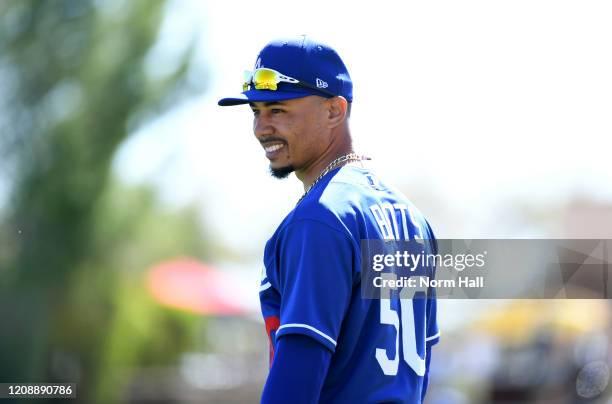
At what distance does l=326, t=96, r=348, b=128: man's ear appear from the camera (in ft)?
12.3

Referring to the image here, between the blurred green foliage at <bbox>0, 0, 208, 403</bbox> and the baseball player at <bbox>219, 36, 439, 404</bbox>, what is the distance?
15858mm

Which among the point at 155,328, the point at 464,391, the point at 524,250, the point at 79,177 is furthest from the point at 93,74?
the point at 524,250

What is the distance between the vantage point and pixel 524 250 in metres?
6.48

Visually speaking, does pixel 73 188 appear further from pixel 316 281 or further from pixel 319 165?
pixel 316 281

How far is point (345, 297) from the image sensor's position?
323 cm

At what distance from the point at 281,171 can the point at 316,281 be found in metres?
0.70

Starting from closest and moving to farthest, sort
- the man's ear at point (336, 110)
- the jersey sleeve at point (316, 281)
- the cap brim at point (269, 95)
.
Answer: the jersey sleeve at point (316, 281), the cap brim at point (269, 95), the man's ear at point (336, 110)

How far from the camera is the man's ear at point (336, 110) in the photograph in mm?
3734

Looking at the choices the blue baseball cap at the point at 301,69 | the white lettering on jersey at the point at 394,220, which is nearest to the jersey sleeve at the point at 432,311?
the white lettering on jersey at the point at 394,220

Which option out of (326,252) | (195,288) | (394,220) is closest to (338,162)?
(394,220)

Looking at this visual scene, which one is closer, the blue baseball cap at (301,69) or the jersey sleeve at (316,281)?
the jersey sleeve at (316,281)

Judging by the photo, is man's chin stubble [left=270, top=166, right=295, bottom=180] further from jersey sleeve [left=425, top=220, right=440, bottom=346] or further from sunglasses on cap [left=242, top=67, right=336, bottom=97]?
jersey sleeve [left=425, top=220, right=440, bottom=346]

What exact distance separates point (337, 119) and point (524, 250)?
3048 mm

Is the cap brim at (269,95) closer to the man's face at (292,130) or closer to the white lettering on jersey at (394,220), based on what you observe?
the man's face at (292,130)
